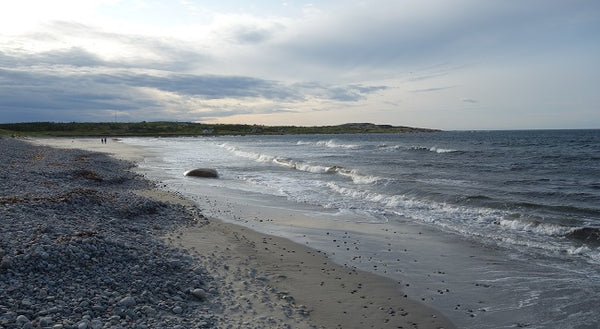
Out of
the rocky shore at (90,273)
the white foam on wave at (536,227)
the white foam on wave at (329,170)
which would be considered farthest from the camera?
the white foam on wave at (329,170)

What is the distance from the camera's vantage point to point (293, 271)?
9031 mm

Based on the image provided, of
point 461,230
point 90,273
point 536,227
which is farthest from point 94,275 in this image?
point 536,227

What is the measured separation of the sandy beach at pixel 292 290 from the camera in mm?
6641

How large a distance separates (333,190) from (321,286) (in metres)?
14.0

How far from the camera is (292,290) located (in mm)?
7906

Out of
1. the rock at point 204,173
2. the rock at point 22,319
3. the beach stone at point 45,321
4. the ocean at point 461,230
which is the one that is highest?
the rock at point 22,319

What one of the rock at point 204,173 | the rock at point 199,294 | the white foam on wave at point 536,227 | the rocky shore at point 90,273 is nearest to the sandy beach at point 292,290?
the rock at point 199,294

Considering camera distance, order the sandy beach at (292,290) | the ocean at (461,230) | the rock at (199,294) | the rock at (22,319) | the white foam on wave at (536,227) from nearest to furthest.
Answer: the rock at (22,319) → the sandy beach at (292,290) → the rock at (199,294) → the ocean at (461,230) → the white foam on wave at (536,227)

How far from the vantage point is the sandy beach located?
6.64 m

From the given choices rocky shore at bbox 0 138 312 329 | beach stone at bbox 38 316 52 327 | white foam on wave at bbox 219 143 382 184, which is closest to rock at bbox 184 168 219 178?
white foam on wave at bbox 219 143 382 184

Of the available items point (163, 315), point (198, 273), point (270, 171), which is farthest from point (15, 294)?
point (270, 171)

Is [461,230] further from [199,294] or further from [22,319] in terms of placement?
[22,319]

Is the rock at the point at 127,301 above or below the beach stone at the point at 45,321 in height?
below

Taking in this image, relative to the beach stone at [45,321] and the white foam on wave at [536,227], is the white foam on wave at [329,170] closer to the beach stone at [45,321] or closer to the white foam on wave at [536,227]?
the white foam on wave at [536,227]
